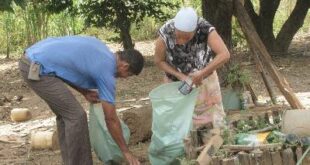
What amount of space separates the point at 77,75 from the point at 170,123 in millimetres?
806

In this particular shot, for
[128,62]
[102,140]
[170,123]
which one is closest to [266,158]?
[170,123]

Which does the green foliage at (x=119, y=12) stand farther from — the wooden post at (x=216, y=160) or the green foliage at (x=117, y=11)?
the wooden post at (x=216, y=160)

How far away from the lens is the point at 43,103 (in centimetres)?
872

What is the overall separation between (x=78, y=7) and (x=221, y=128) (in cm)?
761

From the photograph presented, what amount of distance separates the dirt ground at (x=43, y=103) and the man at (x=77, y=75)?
1.13 meters

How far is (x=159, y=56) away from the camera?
4672mm

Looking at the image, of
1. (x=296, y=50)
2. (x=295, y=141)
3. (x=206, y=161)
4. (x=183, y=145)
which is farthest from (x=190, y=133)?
(x=296, y=50)

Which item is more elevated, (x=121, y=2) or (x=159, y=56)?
(x=121, y=2)

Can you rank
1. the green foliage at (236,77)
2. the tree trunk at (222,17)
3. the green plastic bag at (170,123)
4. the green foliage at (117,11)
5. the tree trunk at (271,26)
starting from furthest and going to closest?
the tree trunk at (271,26)
the green foliage at (117,11)
the tree trunk at (222,17)
the green foliage at (236,77)
the green plastic bag at (170,123)

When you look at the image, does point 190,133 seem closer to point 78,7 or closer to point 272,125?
point 272,125

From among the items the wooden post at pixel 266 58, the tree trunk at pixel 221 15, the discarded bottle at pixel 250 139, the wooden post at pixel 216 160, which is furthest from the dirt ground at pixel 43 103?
the wooden post at pixel 216 160

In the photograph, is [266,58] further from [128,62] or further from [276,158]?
[276,158]

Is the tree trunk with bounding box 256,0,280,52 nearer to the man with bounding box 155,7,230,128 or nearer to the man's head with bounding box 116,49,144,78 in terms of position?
the man with bounding box 155,7,230,128

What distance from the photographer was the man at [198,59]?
174 inches
